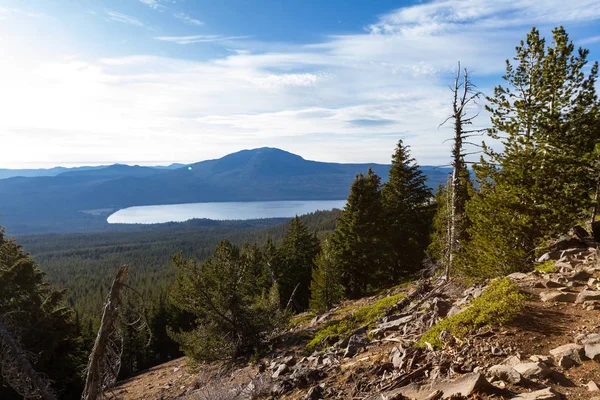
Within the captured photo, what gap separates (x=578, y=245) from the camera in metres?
12.8

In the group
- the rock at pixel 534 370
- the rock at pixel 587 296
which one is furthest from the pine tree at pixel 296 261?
the rock at pixel 534 370

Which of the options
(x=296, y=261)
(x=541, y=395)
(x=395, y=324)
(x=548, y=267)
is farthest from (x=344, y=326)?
(x=296, y=261)

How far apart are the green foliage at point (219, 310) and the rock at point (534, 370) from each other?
37.2ft

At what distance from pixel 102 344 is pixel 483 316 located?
889 centimetres

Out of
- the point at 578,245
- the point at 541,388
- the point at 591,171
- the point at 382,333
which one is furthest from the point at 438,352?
the point at 591,171

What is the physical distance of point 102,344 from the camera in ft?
27.7

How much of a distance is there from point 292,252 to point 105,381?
31.9 m

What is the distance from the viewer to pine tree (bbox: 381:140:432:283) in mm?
31438

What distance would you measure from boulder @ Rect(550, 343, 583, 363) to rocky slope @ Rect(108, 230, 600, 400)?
0.01 meters

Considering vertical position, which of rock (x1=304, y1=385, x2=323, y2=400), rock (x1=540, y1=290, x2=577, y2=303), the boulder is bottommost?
rock (x1=304, y1=385, x2=323, y2=400)

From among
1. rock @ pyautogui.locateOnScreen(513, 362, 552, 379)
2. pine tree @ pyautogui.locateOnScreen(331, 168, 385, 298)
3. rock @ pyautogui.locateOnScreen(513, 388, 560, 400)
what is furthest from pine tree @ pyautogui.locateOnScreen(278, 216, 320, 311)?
rock @ pyautogui.locateOnScreen(513, 388, 560, 400)

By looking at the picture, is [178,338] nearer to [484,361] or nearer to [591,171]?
[484,361]

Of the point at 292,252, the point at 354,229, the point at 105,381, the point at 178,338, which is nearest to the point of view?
the point at 105,381

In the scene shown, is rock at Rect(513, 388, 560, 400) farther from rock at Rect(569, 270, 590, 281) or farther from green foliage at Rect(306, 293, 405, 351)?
green foliage at Rect(306, 293, 405, 351)
